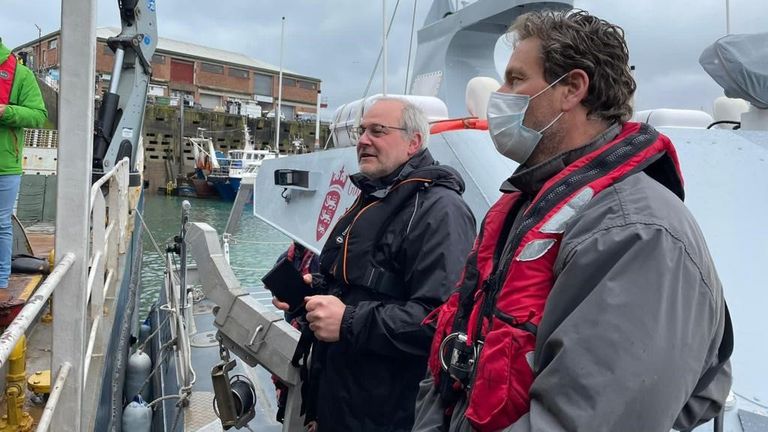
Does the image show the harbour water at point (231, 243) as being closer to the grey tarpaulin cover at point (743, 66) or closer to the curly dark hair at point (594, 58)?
the grey tarpaulin cover at point (743, 66)

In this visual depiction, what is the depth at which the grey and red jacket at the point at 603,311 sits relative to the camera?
841 mm

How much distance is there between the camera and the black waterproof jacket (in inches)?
71.3

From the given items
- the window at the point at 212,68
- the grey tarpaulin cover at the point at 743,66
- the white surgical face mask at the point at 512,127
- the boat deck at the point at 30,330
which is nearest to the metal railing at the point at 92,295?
the boat deck at the point at 30,330

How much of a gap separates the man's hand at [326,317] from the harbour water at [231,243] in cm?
420

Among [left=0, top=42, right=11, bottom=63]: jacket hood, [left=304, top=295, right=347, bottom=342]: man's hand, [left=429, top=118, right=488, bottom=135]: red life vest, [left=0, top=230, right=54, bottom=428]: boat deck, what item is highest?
[left=0, top=42, right=11, bottom=63]: jacket hood

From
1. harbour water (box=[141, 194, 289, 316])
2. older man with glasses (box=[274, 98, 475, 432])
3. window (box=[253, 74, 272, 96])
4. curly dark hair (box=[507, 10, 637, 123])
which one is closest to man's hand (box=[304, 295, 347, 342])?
older man with glasses (box=[274, 98, 475, 432])

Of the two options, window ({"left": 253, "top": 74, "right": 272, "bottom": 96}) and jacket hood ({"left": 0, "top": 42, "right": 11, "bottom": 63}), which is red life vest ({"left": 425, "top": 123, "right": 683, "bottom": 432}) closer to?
jacket hood ({"left": 0, "top": 42, "right": 11, "bottom": 63})

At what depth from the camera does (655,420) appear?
85cm

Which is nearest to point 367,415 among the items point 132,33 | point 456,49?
point 456,49

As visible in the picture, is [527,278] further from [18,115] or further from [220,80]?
[220,80]

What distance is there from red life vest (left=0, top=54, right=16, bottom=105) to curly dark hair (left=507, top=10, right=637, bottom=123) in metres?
3.40

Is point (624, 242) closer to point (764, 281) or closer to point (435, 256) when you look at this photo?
point (435, 256)

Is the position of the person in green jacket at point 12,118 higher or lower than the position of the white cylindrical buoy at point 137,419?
higher

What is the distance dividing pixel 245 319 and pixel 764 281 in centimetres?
199
